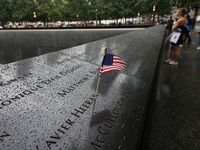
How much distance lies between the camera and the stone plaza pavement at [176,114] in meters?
1.99

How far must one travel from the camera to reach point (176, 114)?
2.56m

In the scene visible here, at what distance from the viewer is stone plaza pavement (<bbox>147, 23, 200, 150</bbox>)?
6.53ft

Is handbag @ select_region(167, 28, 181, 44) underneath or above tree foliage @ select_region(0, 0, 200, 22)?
underneath

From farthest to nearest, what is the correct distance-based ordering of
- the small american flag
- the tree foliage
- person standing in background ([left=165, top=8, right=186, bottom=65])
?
the tree foliage < person standing in background ([left=165, top=8, right=186, bottom=65]) < the small american flag

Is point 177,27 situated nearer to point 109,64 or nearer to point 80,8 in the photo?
point 109,64

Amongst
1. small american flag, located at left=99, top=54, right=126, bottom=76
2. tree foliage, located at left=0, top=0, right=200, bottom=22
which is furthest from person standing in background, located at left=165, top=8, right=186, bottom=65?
tree foliage, located at left=0, top=0, right=200, bottom=22

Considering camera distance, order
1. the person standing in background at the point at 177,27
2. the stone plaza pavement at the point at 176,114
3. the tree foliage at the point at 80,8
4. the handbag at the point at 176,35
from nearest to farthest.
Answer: the stone plaza pavement at the point at 176,114
the person standing in background at the point at 177,27
the handbag at the point at 176,35
the tree foliage at the point at 80,8

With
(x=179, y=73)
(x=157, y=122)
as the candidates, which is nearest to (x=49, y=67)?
(x=157, y=122)

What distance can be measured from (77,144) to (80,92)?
0.71 meters

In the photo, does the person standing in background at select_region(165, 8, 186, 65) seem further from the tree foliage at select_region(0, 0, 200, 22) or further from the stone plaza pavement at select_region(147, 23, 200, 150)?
the tree foliage at select_region(0, 0, 200, 22)

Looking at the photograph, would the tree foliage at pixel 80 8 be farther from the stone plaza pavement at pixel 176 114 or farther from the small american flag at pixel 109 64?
the small american flag at pixel 109 64

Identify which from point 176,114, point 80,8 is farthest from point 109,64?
point 80,8

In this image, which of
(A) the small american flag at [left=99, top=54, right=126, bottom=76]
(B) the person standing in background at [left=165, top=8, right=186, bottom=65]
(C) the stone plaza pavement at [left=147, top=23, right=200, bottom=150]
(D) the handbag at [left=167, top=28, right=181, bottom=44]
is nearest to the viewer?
(A) the small american flag at [left=99, top=54, right=126, bottom=76]

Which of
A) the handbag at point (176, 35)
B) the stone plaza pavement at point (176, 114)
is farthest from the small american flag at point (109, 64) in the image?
the handbag at point (176, 35)
